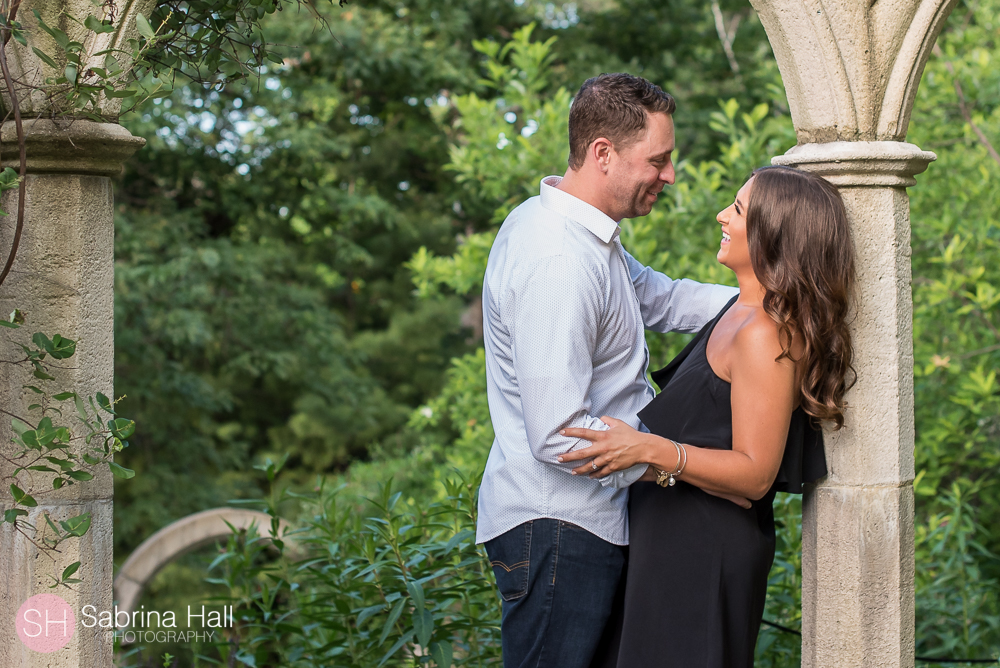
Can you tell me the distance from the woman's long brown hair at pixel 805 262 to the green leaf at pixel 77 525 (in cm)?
151

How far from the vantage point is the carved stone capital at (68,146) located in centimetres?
204

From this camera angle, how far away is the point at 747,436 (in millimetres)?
1783

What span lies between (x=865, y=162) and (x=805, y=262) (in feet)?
1.06

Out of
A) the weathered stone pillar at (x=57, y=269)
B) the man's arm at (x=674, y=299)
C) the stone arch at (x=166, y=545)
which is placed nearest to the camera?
the weathered stone pillar at (x=57, y=269)

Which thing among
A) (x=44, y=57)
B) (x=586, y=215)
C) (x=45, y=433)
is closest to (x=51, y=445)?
(x=45, y=433)

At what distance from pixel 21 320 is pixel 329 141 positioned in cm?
583

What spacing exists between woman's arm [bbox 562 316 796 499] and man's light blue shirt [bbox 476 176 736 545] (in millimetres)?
52

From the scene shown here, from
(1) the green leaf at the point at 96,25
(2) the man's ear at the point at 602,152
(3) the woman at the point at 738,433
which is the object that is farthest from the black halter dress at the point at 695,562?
(1) the green leaf at the point at 96,25

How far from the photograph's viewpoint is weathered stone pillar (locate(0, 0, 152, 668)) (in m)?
2.06

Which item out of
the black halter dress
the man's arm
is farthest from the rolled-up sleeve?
the man's arm

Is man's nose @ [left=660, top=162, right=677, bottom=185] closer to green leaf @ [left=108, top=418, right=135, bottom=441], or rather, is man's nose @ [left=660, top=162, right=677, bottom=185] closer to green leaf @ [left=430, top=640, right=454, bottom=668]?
green leaf @ [left=108, top=418, right=135, bottom=441]

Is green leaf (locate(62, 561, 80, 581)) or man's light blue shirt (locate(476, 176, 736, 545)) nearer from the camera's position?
man's light blue shirt (locate(476, 176, 736, 545))

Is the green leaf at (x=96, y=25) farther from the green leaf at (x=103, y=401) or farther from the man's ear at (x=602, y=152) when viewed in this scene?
the man's ear at (x=602, y=152)

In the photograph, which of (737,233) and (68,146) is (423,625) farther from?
(68,146)
